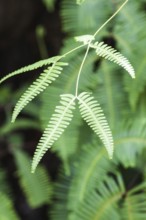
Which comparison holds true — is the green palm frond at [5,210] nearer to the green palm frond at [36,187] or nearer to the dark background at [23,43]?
the green palm frond at [36,187]

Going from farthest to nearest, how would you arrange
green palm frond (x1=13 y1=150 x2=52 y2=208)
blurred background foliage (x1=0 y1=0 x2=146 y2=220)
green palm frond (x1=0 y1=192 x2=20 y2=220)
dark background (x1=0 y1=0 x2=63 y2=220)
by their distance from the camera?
dark background (x1=0 y1=0 x2=63 y2=220)
green palm frond (x1=13 y1=150 x2=52 y2=208)
green palm frond (x1=0 y1=192 x2=20 y2=220)
blurred background foliage (x1=0 y1=0 x2=146 y2=220)

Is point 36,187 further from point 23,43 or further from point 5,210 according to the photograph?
point 23,43

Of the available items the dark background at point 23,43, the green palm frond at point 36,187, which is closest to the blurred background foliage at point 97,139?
the green palm frond at point 36,187

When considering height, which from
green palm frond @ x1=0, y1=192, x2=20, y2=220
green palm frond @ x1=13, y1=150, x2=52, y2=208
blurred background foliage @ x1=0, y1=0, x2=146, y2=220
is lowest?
green palm frond @ x1=13, y1=150, x2=52, y2=208

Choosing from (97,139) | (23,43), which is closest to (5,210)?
(97,139)

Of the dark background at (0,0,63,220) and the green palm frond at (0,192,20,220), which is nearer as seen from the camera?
the green palm frond at (0,192,20,220)

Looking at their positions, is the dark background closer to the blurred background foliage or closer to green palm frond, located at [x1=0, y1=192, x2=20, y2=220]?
the blurred background foliage

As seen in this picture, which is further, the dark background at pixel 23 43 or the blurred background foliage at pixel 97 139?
the dark background at pixel 23 43

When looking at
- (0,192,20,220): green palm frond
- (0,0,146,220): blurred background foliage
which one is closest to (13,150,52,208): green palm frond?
(0,0,146,220): blurred background foliage

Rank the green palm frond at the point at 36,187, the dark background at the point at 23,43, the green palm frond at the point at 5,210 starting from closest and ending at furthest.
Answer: the green palm frond at the point at 5,210 → the green palm frond at the point at 36,187 → the dark background at the point at 23,43

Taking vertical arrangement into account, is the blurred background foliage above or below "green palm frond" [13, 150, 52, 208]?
above

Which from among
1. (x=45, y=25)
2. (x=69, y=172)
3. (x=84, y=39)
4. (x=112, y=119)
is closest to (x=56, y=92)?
(x=112, y=119)

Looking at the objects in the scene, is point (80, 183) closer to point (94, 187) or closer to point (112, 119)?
point (94, 187)
